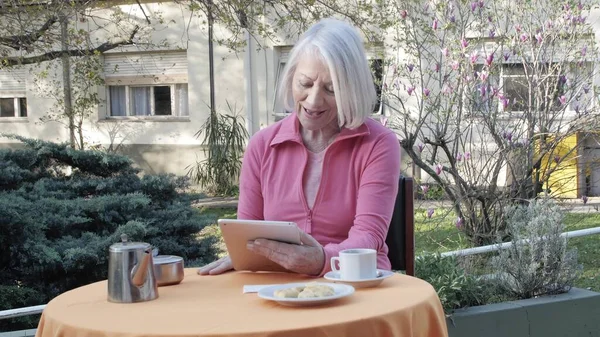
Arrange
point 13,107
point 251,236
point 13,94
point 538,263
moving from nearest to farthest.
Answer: point 251,236 → point 538,263 → point 13,94 → point 13,107

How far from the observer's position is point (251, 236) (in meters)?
2.41

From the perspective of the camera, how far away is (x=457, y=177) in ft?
21.4

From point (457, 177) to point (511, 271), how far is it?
2.16 metres

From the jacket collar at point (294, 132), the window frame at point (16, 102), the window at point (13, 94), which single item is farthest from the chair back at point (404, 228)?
the window frame at point (16, 102)

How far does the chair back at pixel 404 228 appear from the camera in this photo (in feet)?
10.5

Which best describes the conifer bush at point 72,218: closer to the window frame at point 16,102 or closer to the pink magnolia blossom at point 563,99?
the pink magnolia blossom at point 563,99

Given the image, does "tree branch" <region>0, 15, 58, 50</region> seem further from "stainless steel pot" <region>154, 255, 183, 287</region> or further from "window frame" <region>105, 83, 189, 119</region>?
"window frame" <region>105, 83, 189, 119</region>

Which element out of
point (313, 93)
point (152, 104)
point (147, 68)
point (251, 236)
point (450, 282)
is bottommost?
point (450, 282)

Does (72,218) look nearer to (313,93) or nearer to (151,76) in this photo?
(313,93)

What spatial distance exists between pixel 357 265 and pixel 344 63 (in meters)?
0.71

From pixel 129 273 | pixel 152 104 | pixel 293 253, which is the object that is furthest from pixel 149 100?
pixel 129 273

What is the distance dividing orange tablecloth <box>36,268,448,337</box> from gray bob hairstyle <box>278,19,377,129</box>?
61cm

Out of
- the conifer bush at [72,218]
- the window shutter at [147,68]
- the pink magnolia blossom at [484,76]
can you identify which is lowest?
the conifer bush at [72,218]

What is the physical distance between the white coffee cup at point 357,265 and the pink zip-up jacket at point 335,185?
240mm
